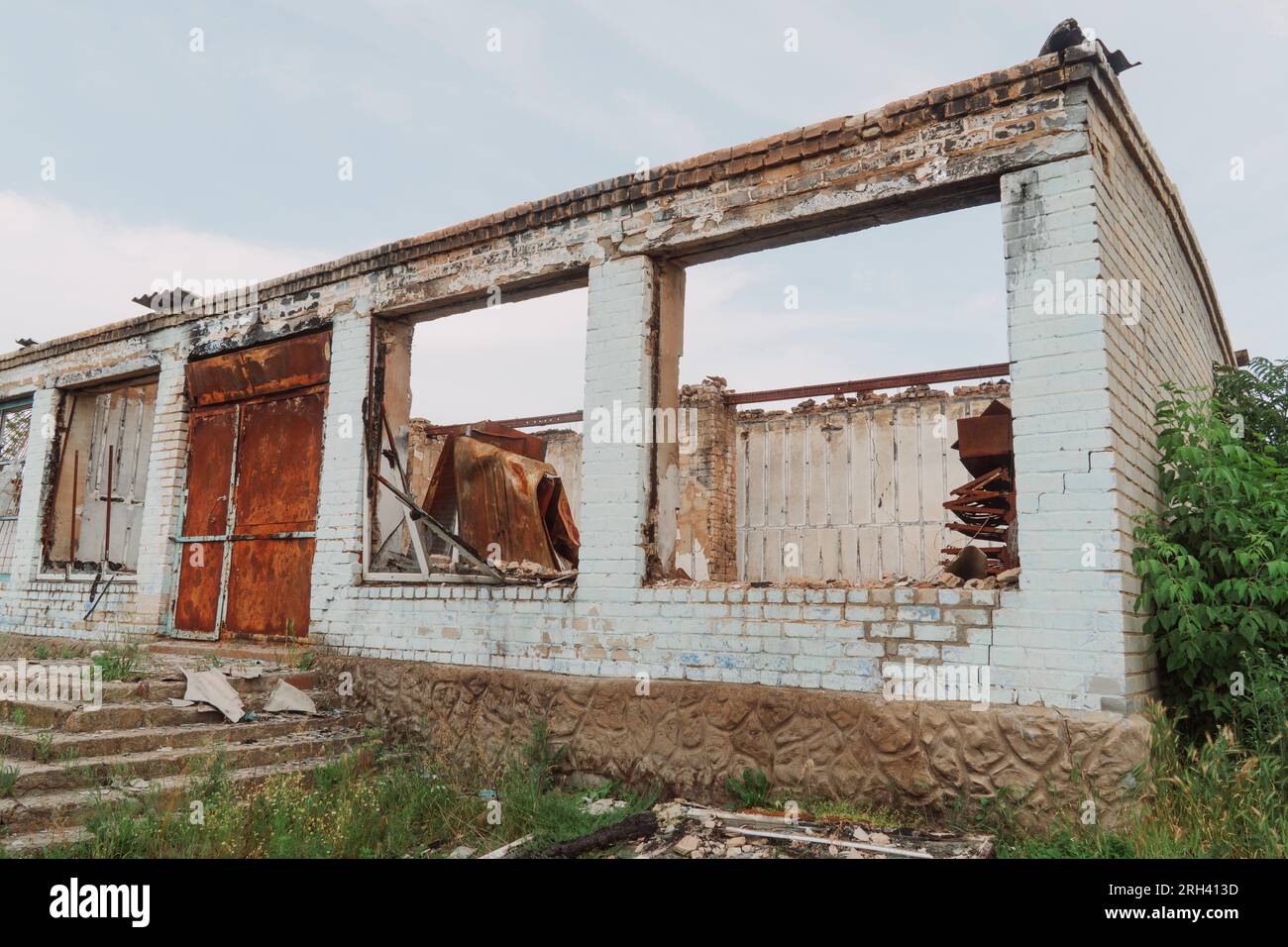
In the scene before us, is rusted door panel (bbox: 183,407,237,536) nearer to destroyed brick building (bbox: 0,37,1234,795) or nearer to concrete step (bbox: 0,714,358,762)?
destroyed brick building (bbox: 0,37,1234,795)

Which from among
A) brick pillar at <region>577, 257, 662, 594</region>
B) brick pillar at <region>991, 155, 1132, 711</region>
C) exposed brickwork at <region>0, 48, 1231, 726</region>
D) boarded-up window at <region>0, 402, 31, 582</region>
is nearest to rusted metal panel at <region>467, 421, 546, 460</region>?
exposed brickwork at <region>0, 48, 1231, 726</region>

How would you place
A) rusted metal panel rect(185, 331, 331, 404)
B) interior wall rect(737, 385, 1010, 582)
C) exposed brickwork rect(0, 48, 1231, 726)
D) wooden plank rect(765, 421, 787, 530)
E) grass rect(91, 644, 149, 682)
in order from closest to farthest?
exposed brickwork rect(0, 48, 1231, 726) → grass rect(91, 644, 149, 682) → rusted metal panel rect(185, 331, 331, 404) → interior wall rect(737, 385, 1010, 582) → wooden plank rect(765, 421, 787, 530)

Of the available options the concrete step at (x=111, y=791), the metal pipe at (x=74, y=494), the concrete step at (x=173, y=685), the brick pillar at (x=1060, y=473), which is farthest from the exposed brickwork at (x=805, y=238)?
the metal pipe at (x=74, y=494)

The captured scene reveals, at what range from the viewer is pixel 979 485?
5.61 m

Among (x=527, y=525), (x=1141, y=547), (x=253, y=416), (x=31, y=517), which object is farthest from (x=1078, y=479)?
(x=31, y=517)

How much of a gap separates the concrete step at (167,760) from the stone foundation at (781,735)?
629 mm

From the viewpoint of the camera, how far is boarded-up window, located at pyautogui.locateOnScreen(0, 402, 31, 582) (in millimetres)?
10422

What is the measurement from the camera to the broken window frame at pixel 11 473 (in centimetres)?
1011

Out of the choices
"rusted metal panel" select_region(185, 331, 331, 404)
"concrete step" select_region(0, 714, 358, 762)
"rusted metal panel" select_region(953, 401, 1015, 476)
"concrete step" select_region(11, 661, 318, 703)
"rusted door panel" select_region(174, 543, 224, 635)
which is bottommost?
"concrete step" select_region(0, 714, 358, 762)

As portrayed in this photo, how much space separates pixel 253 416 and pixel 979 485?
6.27 metres

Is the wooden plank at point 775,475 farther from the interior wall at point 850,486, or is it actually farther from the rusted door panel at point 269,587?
the rusted door panel at point 269,587

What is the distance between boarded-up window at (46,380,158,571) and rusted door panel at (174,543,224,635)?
86.1 inches
